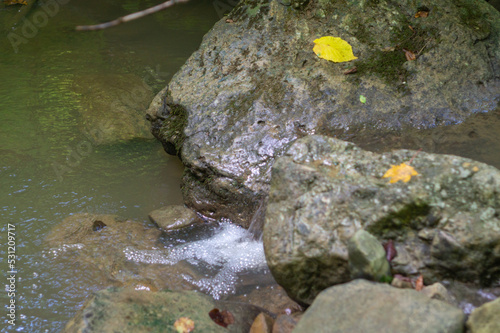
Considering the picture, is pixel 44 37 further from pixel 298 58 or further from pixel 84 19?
pixel 298 58

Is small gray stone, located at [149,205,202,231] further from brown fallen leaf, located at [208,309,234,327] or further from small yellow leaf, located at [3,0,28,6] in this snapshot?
small yellow leaf, located at [3,0,28,6]

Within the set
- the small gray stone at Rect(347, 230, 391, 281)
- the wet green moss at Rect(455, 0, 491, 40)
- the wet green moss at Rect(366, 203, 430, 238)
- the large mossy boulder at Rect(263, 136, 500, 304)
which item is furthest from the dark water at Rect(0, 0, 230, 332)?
the wet green moss at Rect(455, 0, 491, 40)

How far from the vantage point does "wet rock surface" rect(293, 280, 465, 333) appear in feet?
5.97

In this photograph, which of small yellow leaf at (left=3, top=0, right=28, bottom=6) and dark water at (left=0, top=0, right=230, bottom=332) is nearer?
dark water at (left=0, top=0, right=230, bottom=332)

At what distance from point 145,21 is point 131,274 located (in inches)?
222

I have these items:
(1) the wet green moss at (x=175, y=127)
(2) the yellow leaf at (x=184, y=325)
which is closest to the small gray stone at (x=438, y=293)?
(2) the yellow leaf at (x=184, y=325)

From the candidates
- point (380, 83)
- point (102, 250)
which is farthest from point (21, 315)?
point (380, 83)

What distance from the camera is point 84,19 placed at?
779 cm

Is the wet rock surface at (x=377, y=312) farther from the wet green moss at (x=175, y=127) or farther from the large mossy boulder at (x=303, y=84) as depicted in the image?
the wet green moss at (x=175, y=127)

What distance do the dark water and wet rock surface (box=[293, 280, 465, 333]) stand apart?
5.78 feet

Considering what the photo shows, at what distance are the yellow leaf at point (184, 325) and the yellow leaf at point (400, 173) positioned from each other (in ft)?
4.14

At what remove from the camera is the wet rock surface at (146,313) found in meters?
2.19

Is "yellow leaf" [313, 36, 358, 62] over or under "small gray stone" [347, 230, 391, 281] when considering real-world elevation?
over

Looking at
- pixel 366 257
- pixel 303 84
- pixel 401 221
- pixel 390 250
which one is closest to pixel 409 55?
pixel 303 84
